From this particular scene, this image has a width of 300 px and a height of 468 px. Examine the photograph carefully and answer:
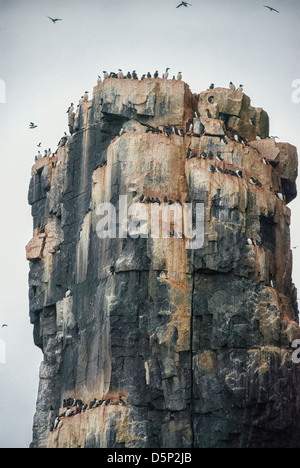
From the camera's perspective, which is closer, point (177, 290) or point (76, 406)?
point (177, 290)

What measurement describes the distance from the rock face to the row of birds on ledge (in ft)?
0.45

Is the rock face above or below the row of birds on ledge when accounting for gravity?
above

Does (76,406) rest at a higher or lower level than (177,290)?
lower

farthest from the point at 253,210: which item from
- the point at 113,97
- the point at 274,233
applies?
the point at 113,97

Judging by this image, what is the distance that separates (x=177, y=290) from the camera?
15175cm

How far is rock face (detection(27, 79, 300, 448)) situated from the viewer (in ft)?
493

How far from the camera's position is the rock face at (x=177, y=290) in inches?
5915

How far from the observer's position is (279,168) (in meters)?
162

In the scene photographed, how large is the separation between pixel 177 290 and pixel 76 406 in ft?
35.7

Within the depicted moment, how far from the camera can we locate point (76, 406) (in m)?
155

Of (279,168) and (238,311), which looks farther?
(279,168)

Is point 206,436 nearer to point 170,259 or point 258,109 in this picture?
point 170,259

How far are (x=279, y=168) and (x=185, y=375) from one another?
1912 centimetres

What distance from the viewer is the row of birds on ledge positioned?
15025cm
